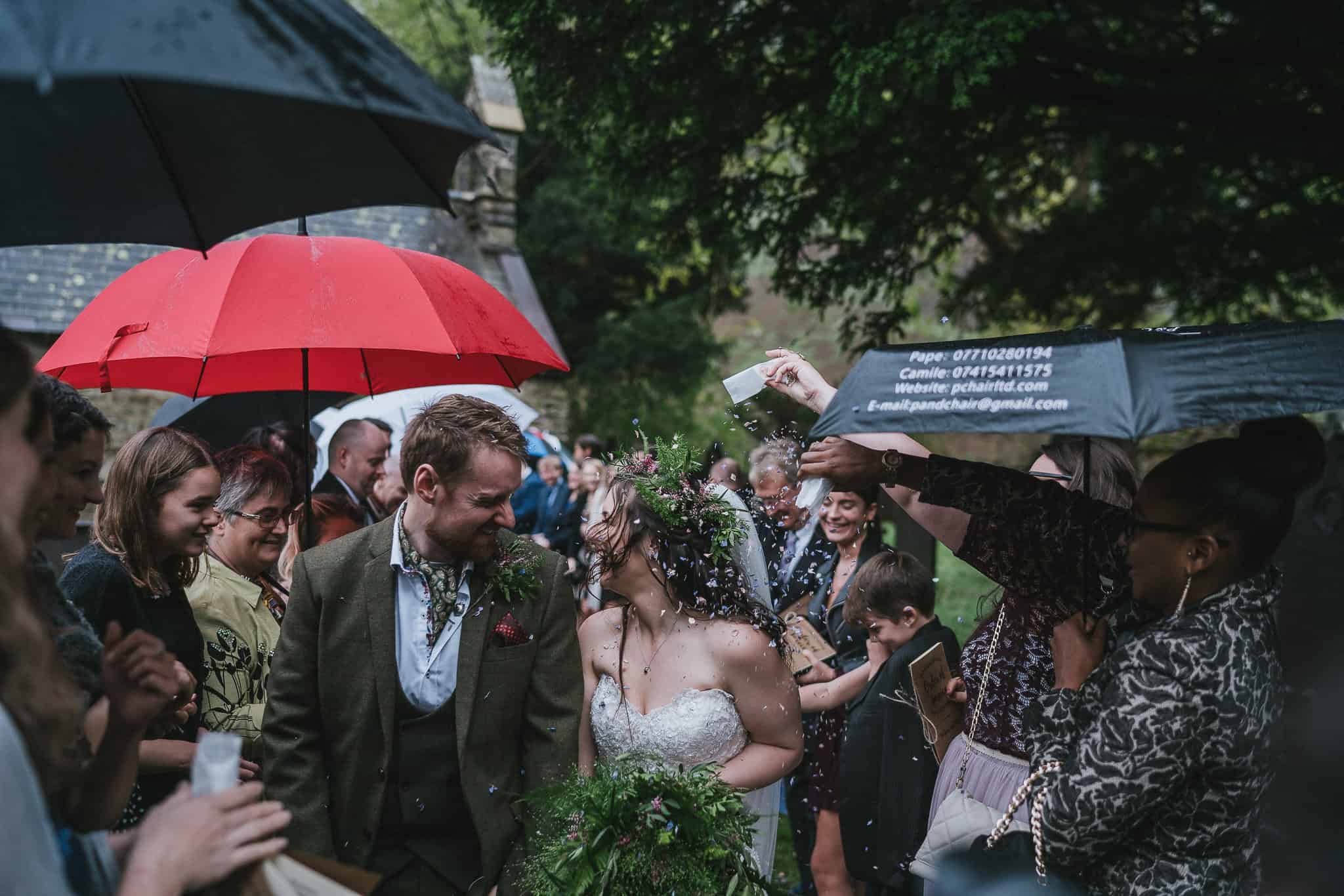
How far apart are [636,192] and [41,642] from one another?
7.91m

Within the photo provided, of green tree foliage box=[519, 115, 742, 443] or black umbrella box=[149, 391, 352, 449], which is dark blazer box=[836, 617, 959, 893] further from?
green tree foliage box=[519, 115, 742, 443]

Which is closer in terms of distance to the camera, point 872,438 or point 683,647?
point 872,438

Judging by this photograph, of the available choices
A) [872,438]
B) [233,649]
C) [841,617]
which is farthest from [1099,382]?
[841,617]

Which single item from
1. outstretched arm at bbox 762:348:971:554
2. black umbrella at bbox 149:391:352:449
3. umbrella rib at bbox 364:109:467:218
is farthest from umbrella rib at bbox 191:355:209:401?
outstretched arm at bbox 762:348:971:554

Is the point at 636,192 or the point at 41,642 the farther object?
the point at 636,192

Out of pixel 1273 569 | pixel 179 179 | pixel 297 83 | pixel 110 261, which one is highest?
pixel 110 261

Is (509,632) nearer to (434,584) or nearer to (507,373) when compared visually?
(434,584)

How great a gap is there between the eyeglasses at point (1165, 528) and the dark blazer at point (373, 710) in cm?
172

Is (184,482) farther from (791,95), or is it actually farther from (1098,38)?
(1098,38)

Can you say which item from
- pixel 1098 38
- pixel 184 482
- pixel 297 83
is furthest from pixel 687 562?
pixel 1098 38

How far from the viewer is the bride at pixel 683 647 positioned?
3.71m

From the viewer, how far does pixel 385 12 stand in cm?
3136

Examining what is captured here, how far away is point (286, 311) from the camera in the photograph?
3.73 m

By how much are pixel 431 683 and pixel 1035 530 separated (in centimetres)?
188
